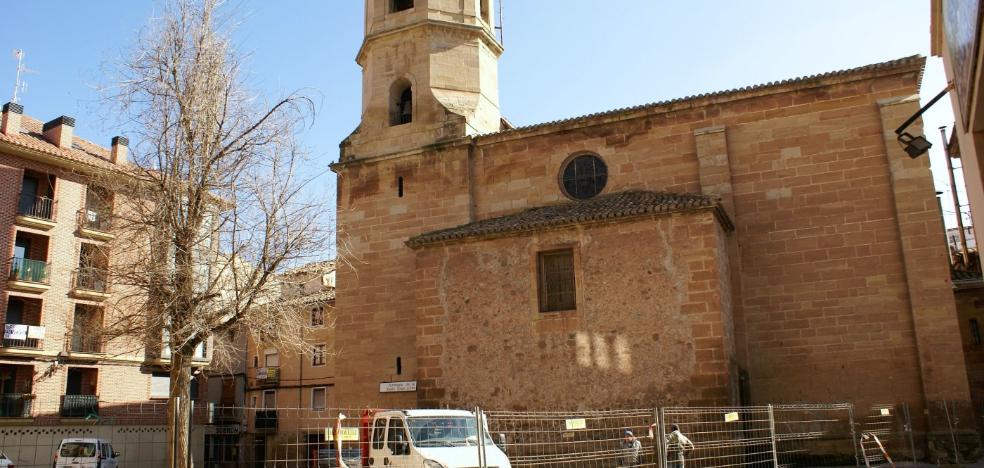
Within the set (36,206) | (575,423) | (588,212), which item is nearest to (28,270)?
(36,206)

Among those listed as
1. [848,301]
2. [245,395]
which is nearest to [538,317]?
[848,301]

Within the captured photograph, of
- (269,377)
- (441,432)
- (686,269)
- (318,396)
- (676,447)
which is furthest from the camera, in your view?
(269,377)

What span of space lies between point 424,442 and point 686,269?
6294 mm

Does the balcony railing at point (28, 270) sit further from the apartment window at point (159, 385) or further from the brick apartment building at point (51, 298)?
the apartment window at point (159, 385)

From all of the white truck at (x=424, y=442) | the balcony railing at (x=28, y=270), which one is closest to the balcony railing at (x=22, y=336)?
the balcony railing at (x=28, y=270)

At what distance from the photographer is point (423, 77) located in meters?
19.9

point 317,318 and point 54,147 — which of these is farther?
point 317,318

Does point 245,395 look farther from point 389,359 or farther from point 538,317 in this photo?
point 538,317

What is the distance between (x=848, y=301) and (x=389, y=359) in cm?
973

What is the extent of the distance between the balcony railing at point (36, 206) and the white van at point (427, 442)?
17956mm

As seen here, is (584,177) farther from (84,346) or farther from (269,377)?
(269,377)

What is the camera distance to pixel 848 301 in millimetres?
15062

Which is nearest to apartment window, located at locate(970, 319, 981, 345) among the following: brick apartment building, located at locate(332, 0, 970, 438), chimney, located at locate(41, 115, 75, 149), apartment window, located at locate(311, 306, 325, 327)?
brick apartment building, located at locate(332, 0, 970, 438)

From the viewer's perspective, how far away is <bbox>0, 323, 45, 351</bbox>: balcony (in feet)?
71.9
